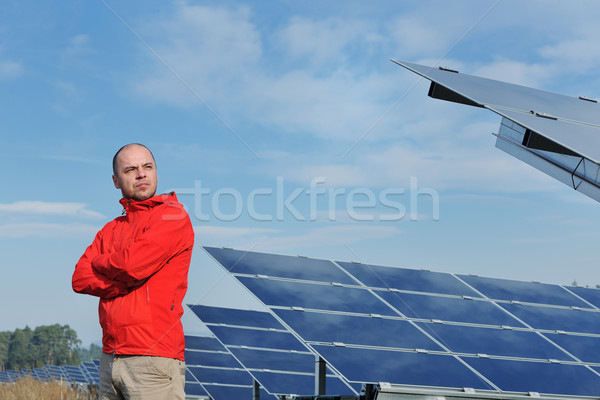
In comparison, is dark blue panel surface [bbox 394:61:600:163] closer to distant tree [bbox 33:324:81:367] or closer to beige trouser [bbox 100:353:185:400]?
beige trouser [bbox 100:353:185:400]

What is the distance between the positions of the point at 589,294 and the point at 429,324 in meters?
5.66

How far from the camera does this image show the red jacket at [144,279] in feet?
12.0

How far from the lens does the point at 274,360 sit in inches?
571

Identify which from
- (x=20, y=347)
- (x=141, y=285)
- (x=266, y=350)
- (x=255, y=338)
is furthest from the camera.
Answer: (x=20, y=347)

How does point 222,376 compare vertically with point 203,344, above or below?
below

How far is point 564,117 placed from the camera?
6125mm

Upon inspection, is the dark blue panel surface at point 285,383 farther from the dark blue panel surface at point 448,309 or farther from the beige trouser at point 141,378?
the beige trouser at point 141,378

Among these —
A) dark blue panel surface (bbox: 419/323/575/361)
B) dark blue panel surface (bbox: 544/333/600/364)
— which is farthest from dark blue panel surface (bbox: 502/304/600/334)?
dark blue panel surface (bbox: 419/323/575/361)

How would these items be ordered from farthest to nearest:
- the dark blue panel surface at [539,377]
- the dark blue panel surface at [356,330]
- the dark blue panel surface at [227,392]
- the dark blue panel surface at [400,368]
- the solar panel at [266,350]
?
the dark blue panel surface at [227,392], the solar panel at [266,350], the dark blue panel surface at [356,330], the dark blue panel surface at [539,377], the dark blue panel surface at [400,368]

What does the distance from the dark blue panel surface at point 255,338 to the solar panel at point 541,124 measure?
933 cm

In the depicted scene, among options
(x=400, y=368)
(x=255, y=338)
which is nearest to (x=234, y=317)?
(x=255, y=338)

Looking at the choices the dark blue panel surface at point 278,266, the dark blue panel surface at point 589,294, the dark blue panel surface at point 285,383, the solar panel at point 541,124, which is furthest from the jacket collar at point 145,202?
the dark blue panel surface at point 589,294

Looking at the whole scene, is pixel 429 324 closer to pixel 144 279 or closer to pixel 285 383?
pixel 285 383

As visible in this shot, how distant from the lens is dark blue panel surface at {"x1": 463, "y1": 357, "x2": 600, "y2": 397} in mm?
7836
